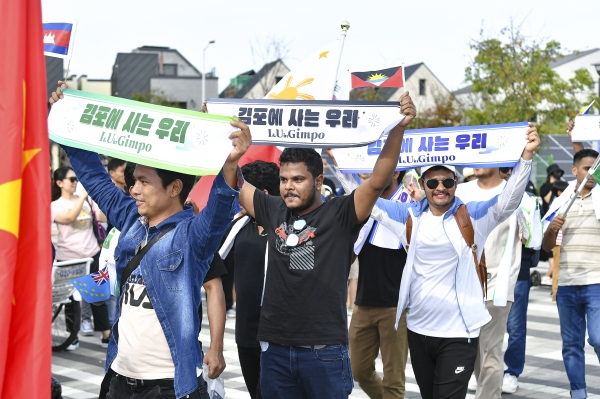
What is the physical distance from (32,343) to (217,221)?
128 centimetres

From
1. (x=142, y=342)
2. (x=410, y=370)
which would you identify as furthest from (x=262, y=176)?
(x=410, y=370)

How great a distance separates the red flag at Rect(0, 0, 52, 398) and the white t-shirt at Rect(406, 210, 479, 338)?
11.2 feet

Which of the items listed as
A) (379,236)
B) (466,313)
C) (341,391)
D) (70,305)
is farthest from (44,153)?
(70,305)

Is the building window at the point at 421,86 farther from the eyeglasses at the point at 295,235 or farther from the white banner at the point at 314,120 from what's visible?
the white banner at the point at 314,120

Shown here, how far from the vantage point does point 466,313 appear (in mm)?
5637

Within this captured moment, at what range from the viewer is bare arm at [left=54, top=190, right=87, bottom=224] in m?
10.2

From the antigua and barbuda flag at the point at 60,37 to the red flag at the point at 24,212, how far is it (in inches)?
124

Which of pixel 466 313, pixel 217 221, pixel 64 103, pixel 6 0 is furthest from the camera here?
pixel 466 313

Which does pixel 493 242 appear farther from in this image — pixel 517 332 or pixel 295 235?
pixel 295 235

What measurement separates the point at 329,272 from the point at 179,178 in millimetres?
1065

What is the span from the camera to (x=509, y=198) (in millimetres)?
5516

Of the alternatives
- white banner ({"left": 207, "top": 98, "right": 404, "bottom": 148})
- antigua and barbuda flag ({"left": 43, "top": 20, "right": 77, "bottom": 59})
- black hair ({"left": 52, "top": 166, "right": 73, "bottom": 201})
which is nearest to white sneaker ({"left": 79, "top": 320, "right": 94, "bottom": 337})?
black hair ({"left": 52, "top": 166, "right": 73, "bottom": 201})

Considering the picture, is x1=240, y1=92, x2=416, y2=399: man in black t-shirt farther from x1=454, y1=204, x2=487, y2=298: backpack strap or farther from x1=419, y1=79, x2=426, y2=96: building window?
x1=419, y1=79, x2=426, y2=96: building window

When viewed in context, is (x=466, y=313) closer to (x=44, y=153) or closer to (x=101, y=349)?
(x=44, y=153)
